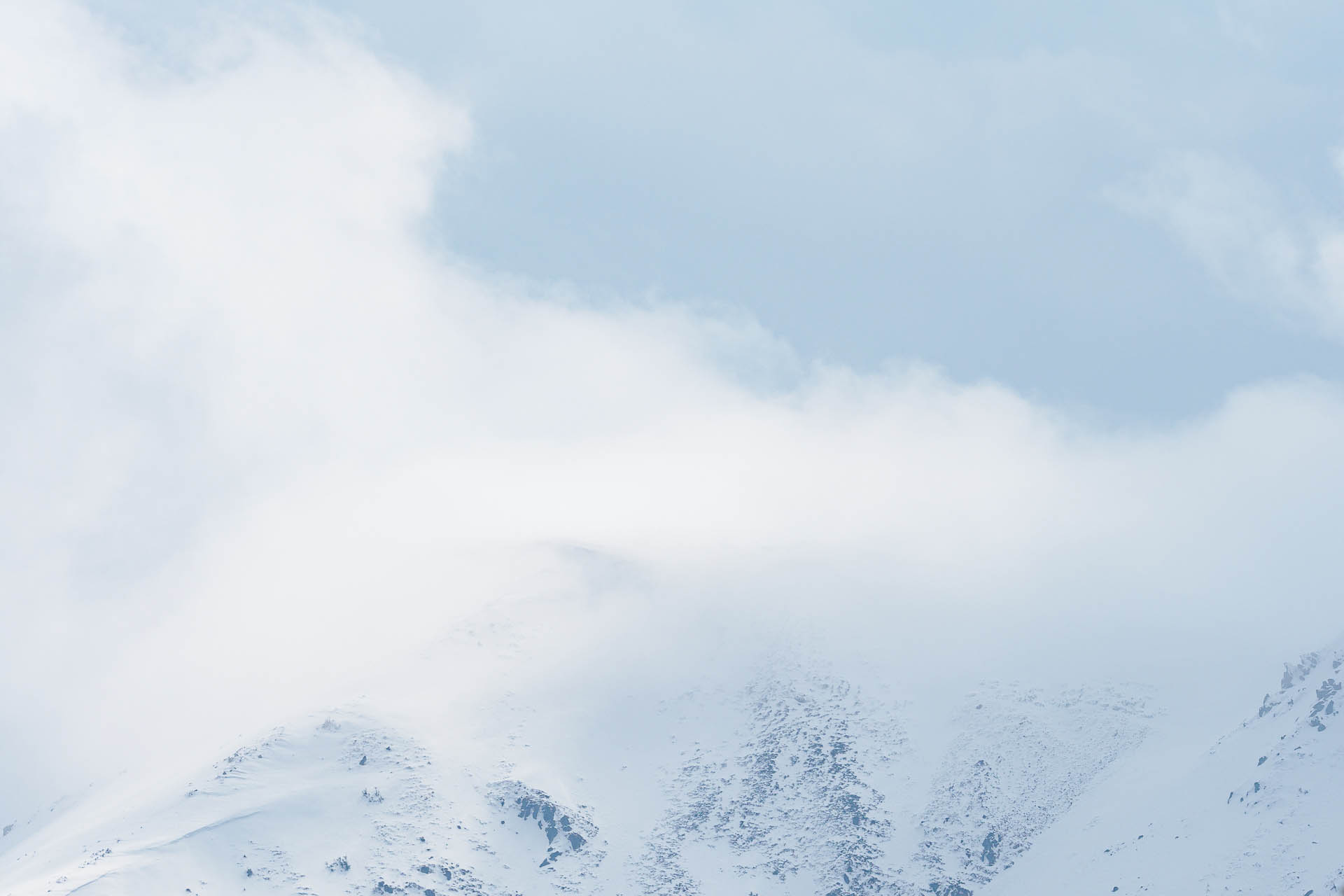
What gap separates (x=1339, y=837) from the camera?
199000 millimetres

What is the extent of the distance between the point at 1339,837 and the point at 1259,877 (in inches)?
413

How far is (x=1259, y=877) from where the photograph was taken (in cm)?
19838
